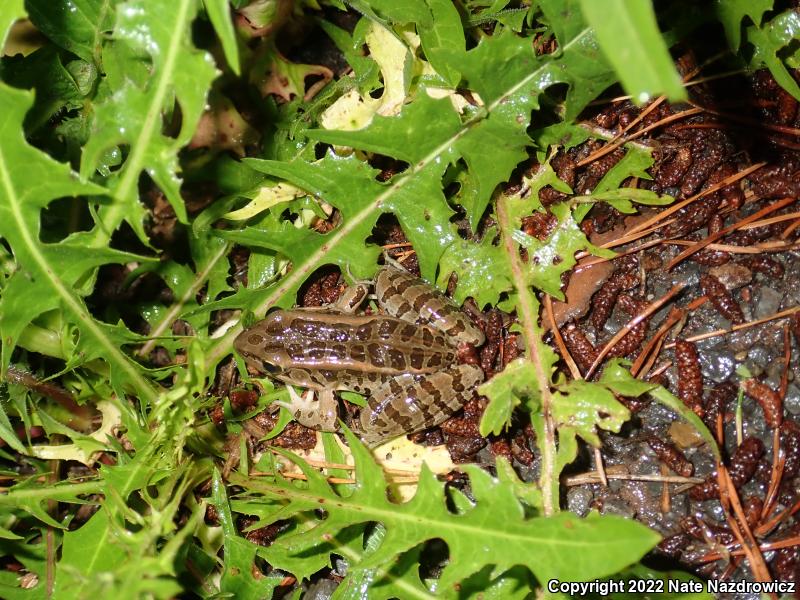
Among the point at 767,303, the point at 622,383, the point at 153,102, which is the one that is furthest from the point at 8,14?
the point at 767,303

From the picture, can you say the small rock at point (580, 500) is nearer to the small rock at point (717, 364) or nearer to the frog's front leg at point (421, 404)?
the frog's front leg at point (421, 404)

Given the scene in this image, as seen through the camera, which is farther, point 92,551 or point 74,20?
point 74,20

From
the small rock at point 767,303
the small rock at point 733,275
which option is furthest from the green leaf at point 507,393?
the small rock at point 767,303

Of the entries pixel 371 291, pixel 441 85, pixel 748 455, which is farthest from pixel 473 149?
pixel 748 455

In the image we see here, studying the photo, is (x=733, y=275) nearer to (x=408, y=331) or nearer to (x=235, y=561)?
(x=408, y=331)

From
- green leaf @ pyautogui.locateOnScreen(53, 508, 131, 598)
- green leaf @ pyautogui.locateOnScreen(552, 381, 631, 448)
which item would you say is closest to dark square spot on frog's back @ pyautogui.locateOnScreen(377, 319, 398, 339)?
green leaf @ pyautogui.locateOnScreen(552, 381, 631, 448)

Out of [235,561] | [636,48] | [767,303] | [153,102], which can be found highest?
[153,102]

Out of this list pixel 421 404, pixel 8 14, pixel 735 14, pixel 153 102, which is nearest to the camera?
pixel 8 14
